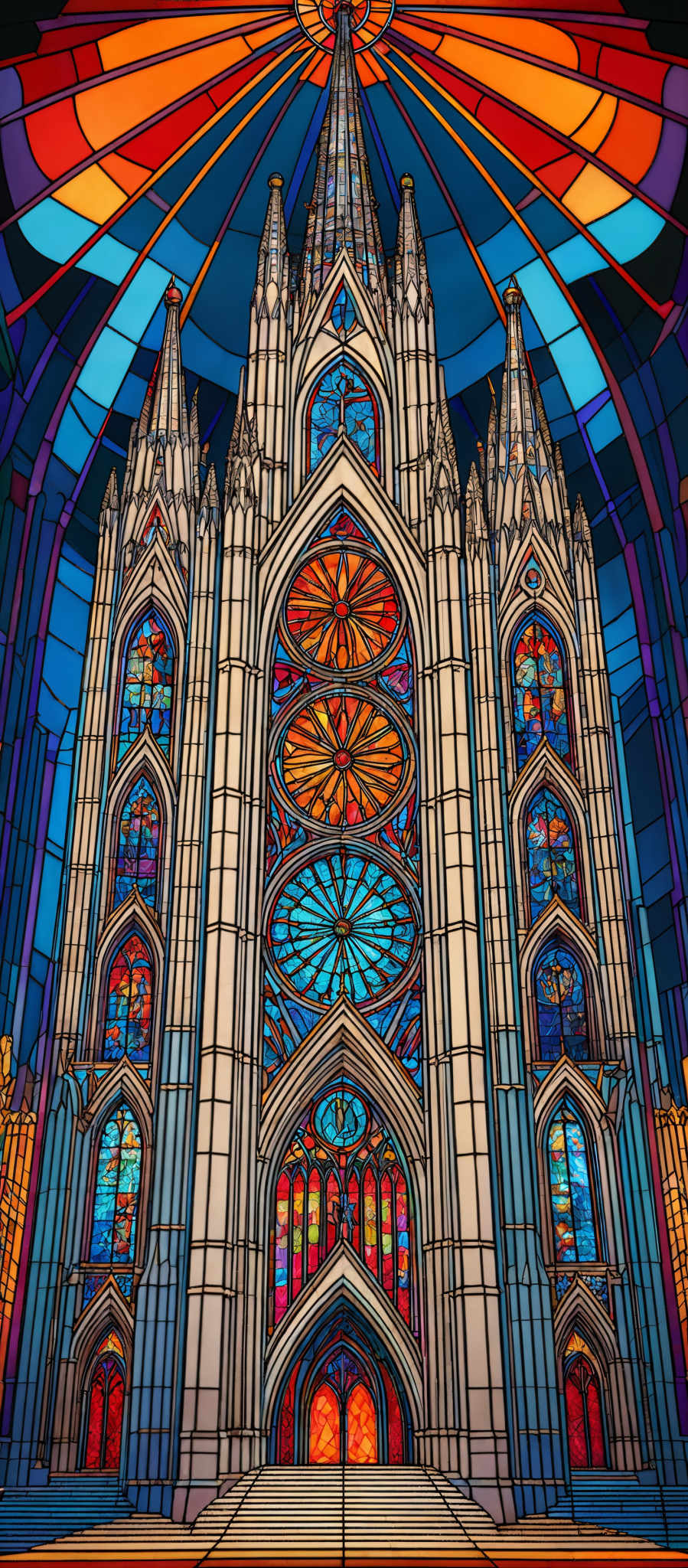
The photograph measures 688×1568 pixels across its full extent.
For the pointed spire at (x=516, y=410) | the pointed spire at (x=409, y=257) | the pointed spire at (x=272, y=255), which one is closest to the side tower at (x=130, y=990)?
the pointed spire at (x=272, y=255)

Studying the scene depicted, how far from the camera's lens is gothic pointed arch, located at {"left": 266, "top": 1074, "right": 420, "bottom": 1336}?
1831cm

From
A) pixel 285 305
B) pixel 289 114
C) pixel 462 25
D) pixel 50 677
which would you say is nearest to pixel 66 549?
pixel 50 677

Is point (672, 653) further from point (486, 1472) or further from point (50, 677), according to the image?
point (486, 1472)

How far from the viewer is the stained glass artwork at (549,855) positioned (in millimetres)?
20203

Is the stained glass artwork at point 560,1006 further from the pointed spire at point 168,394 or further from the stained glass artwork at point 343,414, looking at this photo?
the pointed spire at point 168,394

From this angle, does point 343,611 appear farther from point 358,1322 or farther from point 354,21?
point 354,21

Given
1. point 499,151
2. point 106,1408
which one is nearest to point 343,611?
point 499,151

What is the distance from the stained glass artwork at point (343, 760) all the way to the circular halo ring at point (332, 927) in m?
0.48

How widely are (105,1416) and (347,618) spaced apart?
11.4 m

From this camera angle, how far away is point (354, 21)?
79.5ft

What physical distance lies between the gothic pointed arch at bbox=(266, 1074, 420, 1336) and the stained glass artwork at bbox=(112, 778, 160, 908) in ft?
12.4

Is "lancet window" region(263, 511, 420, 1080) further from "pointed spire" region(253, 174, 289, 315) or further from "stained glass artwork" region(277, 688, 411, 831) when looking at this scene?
"pointed spire" region(253, 174, 289, 315)

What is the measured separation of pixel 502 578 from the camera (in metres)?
22.2

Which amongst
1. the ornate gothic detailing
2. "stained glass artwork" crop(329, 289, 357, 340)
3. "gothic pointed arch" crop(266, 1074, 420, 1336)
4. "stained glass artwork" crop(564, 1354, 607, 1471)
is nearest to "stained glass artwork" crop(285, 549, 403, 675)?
"stained glass artwork" crop(329, 289, 357, 340)
